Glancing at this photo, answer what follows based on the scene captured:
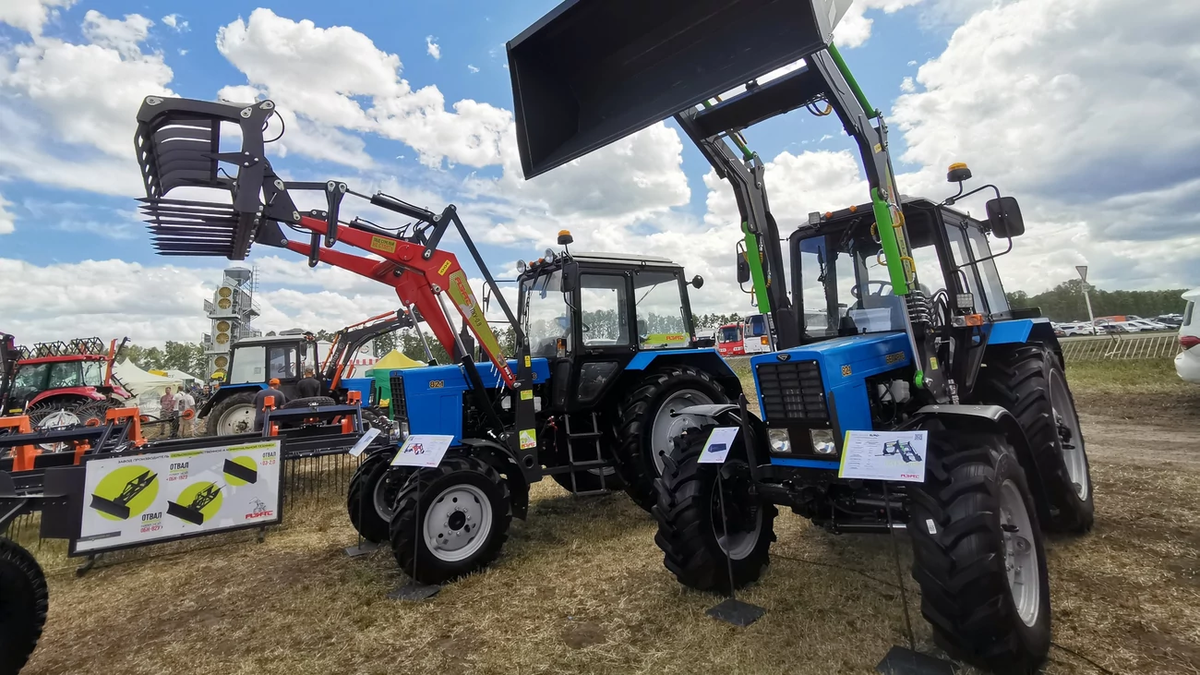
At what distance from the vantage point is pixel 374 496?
16.5ft

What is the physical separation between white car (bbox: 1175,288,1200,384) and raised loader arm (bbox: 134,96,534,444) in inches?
346

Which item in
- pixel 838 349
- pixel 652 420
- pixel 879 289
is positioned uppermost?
pixel 879 289

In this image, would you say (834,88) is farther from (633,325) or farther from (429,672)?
(429,672)

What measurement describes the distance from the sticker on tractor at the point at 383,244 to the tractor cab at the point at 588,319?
1.44 m

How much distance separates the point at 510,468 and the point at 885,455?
2.92 m

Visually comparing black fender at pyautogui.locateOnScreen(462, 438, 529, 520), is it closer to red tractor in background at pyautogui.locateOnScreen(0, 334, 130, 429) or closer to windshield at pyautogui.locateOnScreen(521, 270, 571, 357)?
windshield at pyautogui.locateOnScreen(521, 270, 571, 357)

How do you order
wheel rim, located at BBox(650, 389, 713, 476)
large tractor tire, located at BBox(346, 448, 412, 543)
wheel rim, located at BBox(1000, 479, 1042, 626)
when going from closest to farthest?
wheel rim, located at BBox(1000, 479, 1042, 626) < large tractor tire, located at BBox(346, 448, 412, 543) < wheel rim, located at BBox(650, 389, 713, 476)

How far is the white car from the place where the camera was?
25.2 feet

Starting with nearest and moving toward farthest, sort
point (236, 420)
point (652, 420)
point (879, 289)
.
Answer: point (879, 289) → point (652, 420) → point (236, 420)

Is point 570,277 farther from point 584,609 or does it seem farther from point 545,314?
point 584,609

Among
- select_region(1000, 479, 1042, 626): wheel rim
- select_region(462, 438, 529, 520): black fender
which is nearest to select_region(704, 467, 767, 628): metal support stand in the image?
select_region(1000, 479, 1042, 626): wheel rim

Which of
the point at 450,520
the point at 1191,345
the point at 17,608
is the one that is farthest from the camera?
the point at 1191,345

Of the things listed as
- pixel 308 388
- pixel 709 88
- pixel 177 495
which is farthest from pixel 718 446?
pixel 308 388

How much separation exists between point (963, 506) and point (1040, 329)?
2.86 metres
